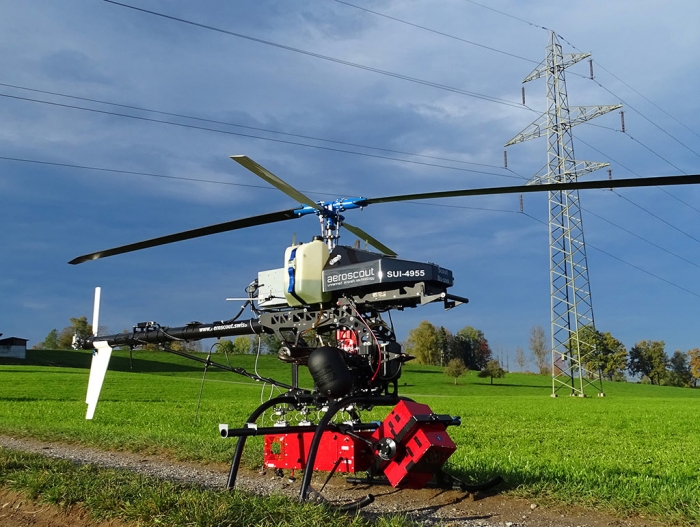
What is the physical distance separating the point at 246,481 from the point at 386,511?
2305 mm

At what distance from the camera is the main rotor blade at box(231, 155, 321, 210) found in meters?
6.16

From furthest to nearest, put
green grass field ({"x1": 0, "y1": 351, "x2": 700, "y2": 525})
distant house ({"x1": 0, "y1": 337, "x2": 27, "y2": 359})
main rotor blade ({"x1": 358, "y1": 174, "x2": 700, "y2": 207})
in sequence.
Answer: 1. distant house ({"x1": 0, "y1": 337, "x2": 27, "y2": 359})
2. green grass field ({"x1": 0, "y1": 351, "x2": 700, "y2": 525})
3. main rotor blade ({"x1": 358, "y1": 174, "x2": 700, "y2": 207})

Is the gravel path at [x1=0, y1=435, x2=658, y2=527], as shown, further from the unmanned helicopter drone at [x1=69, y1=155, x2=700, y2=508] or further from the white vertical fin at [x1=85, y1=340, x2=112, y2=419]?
the white vertical fin at [x1=85, y1=340, x2=112, y2=419]

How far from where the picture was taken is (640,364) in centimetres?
12538

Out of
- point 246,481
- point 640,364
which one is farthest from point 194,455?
point 640,364

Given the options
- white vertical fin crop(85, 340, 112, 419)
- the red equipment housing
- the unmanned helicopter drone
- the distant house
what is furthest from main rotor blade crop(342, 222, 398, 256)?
the distant house

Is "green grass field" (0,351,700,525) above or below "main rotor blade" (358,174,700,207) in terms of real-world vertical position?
below

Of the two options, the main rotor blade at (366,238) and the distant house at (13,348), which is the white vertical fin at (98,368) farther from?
the distant house at (13,348)

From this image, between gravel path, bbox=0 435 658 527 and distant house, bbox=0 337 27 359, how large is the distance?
90.0m

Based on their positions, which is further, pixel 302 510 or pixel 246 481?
pixel 246 481

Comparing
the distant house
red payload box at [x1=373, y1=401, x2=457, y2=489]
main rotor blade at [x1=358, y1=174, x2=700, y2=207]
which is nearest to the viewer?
main rotor blade at [x1=358, y1=174, x2=700, y2=207]

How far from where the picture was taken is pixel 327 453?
673cm

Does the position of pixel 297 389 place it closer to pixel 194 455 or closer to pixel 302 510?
pixel 302 510

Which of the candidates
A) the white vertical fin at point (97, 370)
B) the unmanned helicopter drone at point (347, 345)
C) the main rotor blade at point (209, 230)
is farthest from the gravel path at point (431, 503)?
the main rotor blade at point (209, 230)
